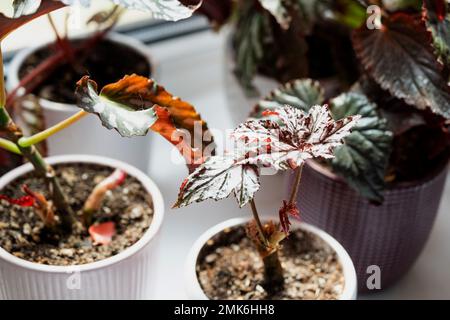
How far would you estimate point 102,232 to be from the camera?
0.91 meters

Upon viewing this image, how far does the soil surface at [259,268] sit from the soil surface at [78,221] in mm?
101

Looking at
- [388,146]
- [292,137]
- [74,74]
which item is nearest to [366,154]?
[388,146]

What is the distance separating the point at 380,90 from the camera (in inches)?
38.4

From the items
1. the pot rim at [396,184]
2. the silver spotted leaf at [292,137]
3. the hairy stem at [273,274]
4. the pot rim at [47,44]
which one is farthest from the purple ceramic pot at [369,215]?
the pot rim at [47,44]

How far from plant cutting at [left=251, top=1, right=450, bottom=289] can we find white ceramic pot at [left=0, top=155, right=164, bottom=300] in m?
0.24

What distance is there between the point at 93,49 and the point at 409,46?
62 cm

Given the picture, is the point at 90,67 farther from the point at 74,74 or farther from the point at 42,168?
the point at 42,168

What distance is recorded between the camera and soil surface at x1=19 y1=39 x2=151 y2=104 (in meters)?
1.21

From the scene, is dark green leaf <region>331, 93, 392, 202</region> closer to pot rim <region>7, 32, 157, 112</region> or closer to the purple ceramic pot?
the purple ceramic pot

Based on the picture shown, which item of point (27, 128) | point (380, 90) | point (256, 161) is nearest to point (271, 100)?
point (380, 90)

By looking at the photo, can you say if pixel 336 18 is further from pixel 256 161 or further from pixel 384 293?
pixel 256 161

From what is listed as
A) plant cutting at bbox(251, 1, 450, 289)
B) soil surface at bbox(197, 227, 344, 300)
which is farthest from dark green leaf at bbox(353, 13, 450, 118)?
soil surface at bbox(197, 227, 344, 300)

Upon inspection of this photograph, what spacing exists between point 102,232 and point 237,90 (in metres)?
0.44

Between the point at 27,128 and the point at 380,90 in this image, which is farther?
the point at 27,128
